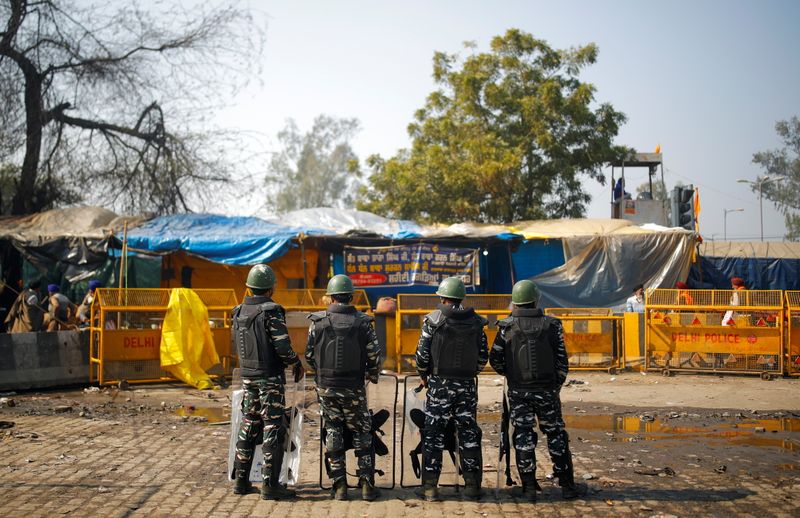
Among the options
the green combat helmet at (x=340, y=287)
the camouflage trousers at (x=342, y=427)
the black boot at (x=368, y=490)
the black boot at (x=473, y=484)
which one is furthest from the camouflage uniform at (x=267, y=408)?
the black boot at (x=473, y=484)

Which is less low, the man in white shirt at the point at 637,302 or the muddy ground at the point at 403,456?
the man in white shirt at the point at 637,302

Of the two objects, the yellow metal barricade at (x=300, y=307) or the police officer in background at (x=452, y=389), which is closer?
the police officer in background at (x=452, y=389)

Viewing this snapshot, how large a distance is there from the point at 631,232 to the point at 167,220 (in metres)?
11.7

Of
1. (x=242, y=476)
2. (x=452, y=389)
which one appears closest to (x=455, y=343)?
(x=452, y=389)

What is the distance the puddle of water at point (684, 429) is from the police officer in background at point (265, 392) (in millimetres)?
4249

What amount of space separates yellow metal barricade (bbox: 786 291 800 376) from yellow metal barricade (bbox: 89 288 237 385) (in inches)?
442

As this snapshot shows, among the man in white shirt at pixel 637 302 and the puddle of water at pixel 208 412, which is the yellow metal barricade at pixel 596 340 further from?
the puddle of water at pixel 208 412

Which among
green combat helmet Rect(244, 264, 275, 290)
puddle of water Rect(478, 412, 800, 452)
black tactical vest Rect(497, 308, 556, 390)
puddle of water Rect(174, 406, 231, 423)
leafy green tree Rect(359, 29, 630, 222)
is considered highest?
leafy green tree Rect(359, 29, 630, 222)

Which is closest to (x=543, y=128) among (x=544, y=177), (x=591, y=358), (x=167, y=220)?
(x=544, y=177)

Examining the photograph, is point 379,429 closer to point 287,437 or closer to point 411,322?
point 287,437

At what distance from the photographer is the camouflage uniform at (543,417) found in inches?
234

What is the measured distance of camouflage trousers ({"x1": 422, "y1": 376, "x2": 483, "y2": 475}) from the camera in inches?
232

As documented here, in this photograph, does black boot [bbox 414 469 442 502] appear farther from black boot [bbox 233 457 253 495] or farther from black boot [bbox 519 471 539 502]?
Result: black boot [bbox 233 457 253 495]

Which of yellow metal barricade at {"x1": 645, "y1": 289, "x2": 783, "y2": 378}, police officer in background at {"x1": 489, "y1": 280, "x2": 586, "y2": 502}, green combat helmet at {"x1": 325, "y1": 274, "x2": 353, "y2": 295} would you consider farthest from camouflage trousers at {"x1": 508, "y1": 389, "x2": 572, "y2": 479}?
yellow metal barricade at {"x1": 645, "y1": 289, "x2": 783, "y2": 378}
